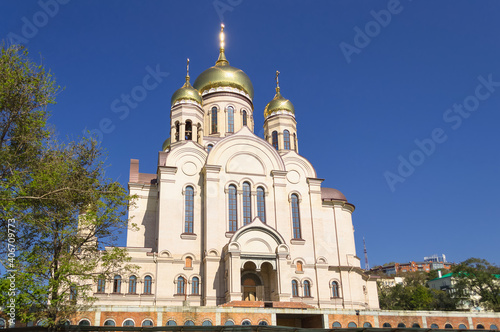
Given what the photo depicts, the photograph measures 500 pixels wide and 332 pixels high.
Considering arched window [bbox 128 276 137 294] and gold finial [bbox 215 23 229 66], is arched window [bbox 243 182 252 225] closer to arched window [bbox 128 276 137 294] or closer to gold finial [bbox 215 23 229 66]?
arched window [bbox 128 276 137 294]

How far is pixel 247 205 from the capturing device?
30953mm

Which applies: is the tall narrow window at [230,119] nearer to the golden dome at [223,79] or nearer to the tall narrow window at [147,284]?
the golden dome at [223,79]

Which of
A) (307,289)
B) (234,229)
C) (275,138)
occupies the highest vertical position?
(275,138)

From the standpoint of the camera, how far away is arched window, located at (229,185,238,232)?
30109 millimetres

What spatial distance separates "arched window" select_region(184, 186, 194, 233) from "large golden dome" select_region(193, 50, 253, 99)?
10.6m

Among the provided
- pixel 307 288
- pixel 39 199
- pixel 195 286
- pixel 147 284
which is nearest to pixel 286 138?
pixel 307 288

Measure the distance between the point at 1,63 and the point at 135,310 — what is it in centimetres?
1249

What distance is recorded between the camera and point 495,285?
43594 millimetres

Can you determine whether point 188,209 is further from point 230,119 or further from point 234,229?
point 230,119

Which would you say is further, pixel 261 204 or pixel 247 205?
pixel 261 204

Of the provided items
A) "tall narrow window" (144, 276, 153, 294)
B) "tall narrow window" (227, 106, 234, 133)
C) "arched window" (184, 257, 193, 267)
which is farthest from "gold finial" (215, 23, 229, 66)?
"tall narrow window" (144, 276, 153, 294)

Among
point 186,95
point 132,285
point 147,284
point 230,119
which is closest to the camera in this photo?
point 132,285

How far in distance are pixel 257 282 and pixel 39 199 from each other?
16.4 m

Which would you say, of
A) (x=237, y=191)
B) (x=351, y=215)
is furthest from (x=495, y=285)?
(x=237, y=191)
